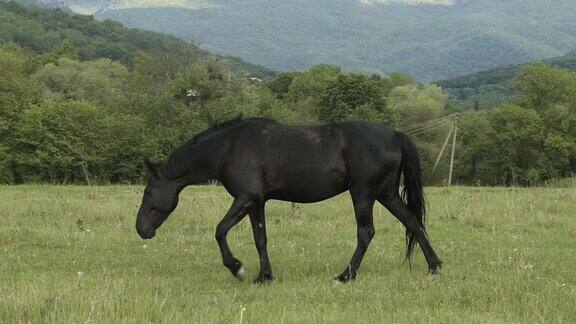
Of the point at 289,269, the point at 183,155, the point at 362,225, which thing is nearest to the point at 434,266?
the point at 362,225

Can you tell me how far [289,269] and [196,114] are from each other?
48.1 m

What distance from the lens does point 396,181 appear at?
8.45 m

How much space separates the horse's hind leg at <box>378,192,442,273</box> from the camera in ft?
27.3

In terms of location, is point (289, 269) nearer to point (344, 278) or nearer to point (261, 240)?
point (261, 240)

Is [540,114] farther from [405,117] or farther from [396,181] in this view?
[396,181]

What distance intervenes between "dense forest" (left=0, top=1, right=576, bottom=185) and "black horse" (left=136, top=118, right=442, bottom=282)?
97.3ft

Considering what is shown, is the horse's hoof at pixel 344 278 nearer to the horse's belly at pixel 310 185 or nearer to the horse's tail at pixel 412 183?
the horse's belly at pixel 310 185

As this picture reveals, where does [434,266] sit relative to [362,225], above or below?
below

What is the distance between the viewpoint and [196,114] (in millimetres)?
55438

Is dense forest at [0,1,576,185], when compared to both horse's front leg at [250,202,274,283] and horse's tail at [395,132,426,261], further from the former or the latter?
horse's tail at [395,132,426,261]

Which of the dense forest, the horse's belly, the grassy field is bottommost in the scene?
the dense forest

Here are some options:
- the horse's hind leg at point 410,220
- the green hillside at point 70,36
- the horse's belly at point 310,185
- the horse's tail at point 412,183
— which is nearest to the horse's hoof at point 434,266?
the horse's hind leg at point 410,220

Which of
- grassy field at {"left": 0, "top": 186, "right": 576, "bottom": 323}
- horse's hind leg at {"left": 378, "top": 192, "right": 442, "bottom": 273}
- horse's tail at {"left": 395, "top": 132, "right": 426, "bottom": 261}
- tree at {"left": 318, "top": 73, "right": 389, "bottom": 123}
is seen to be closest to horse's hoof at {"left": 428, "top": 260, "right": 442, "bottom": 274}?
horse's hind leg at {"left": 378, "top": 192, "right": 442, "bottom": 273}

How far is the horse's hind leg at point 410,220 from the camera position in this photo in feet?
27.3
